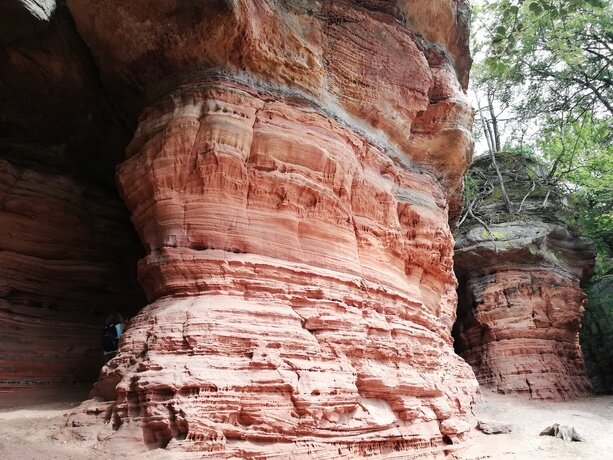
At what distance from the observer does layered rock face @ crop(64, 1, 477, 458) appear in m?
5.32

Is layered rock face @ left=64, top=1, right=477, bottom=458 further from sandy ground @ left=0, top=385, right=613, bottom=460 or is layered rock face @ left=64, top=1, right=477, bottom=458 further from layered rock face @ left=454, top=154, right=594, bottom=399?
layered rock face @ left=454, top=154, right=594, bottom=399

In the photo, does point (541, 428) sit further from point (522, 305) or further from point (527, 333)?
point (522, 305)

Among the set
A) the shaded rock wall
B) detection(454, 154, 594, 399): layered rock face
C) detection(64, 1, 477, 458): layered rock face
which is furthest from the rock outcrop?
the shaded rock wall

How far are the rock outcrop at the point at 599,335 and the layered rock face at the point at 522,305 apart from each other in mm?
1895

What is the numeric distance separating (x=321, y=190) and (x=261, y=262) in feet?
5.76

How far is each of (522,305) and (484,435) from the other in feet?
23.7

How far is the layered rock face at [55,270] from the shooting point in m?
8.91

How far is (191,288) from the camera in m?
6.13

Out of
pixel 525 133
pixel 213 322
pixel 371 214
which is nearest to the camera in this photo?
pixel 213 322

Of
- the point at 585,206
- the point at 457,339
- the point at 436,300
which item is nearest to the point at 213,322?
the point at 436,300

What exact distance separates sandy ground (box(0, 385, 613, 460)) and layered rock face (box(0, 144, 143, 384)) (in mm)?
600

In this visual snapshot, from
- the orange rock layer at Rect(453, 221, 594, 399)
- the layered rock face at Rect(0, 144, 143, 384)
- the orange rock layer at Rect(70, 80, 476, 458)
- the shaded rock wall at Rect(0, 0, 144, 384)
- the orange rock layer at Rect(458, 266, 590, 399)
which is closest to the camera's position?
the orange rock layer at Rect(70, 80, 476, 458)

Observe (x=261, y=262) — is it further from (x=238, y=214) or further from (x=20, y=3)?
(x=20, y=3)

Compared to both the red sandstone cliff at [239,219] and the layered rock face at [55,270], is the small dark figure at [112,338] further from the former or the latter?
the layered rock face at [55,270]
